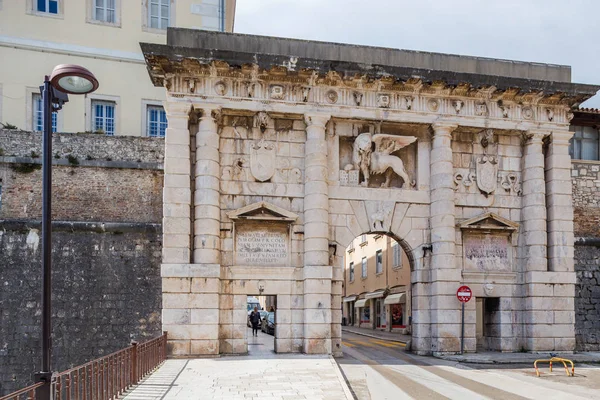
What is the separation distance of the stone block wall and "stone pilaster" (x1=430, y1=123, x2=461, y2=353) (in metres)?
8.93

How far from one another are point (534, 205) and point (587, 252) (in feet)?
16.1

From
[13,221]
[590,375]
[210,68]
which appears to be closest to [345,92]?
[210,68]

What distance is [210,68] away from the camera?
1738 centimetres

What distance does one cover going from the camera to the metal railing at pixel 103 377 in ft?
26.0

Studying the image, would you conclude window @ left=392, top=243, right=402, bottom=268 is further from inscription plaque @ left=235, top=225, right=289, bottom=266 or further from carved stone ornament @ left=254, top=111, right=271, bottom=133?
carved stone ornament @ left=254, top=111, right=271, bottom=133

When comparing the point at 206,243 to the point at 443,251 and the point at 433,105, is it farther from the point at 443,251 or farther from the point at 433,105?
the point at 433,105

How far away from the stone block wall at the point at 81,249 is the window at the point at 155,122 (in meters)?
4.73

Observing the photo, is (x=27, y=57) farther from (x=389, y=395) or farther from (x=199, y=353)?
(x=389, y=395)

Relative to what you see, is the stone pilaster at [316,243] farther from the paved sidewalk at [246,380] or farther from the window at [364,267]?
the window at [364,267]

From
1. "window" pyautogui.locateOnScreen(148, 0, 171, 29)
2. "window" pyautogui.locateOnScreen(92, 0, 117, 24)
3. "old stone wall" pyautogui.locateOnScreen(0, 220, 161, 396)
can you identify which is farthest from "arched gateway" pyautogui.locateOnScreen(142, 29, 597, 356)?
"window" pyautogui.locateOnScreen(92, 0, 117, 24)

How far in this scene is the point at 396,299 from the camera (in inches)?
1220

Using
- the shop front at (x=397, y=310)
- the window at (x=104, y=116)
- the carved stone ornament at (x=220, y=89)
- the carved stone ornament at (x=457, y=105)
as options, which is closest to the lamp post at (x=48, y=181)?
the carved stone ornament at (x=220, y=89)

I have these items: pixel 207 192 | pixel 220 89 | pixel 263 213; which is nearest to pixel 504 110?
pixel 263 213

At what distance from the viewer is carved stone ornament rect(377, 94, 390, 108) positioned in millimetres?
18578
